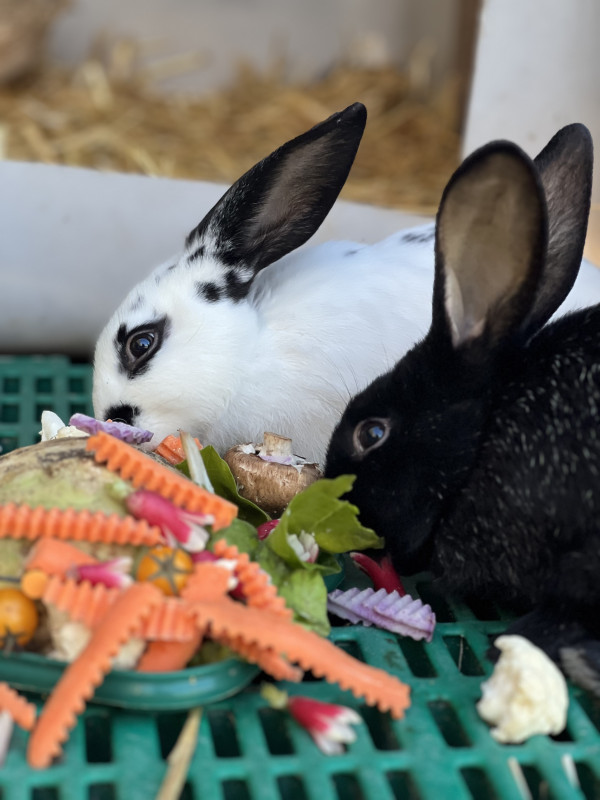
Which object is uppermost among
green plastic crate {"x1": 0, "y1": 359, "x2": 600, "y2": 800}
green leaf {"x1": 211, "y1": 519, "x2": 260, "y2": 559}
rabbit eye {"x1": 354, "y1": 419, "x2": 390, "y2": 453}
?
rabbit eye {"x1": 354, "y1": 419, "x2": 390, "y2": 453}

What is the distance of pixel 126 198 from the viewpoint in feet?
7.13

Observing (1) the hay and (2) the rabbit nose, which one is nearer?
(2) the rabbit nose

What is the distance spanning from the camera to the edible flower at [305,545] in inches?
47.9

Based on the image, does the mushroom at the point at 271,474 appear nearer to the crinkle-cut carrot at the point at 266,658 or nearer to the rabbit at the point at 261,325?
the rabbit at the point at 261,325

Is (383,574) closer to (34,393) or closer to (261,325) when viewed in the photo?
(261,325)

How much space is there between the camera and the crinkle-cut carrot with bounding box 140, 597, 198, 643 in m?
1.01

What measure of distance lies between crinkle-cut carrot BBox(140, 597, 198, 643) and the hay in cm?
195

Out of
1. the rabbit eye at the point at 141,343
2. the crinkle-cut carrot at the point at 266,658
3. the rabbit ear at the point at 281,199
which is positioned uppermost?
the rabbit ear at the point at 281,199

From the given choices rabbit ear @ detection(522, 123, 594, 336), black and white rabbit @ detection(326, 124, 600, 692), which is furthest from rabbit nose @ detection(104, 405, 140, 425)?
rabbit ear @ detection(522, 123, 594, 336)

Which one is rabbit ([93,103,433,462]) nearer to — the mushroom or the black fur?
the black fur

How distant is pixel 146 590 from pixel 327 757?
0.78 feet

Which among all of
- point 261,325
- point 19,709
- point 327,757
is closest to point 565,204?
point 261,325

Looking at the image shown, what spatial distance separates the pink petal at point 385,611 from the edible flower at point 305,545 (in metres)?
0.08

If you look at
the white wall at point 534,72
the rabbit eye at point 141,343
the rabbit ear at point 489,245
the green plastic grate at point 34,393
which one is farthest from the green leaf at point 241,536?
the white wall at point 534,72
